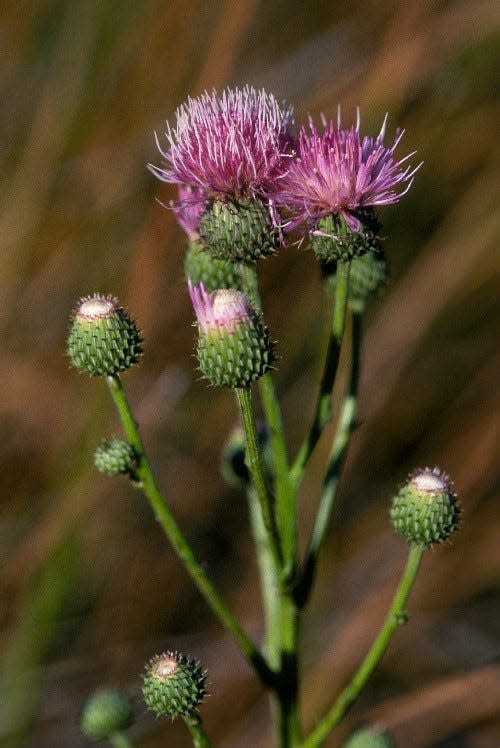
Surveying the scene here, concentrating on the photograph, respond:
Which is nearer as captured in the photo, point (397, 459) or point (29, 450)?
point (29, 450)

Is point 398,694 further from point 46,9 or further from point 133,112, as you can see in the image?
point 46,9

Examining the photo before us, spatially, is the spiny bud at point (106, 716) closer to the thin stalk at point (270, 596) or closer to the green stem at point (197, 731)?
the thin stalk at point (270, 596)

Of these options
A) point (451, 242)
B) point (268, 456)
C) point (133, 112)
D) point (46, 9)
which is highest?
point (46, 9)

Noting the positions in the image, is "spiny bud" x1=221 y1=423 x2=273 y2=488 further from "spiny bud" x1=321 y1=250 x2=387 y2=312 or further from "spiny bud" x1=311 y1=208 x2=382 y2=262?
"spiny bud" x1=311 y1=208 x2=382 y2=262

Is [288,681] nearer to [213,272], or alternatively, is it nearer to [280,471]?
→ [280,471]

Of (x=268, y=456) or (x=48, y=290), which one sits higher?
(x=48, y=290)

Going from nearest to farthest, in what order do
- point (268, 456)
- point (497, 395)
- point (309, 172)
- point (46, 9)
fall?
point (309, 172), point (268, 456), point (46, 9), point (497, 395)

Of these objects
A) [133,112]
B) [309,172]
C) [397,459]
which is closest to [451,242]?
[397,459]
